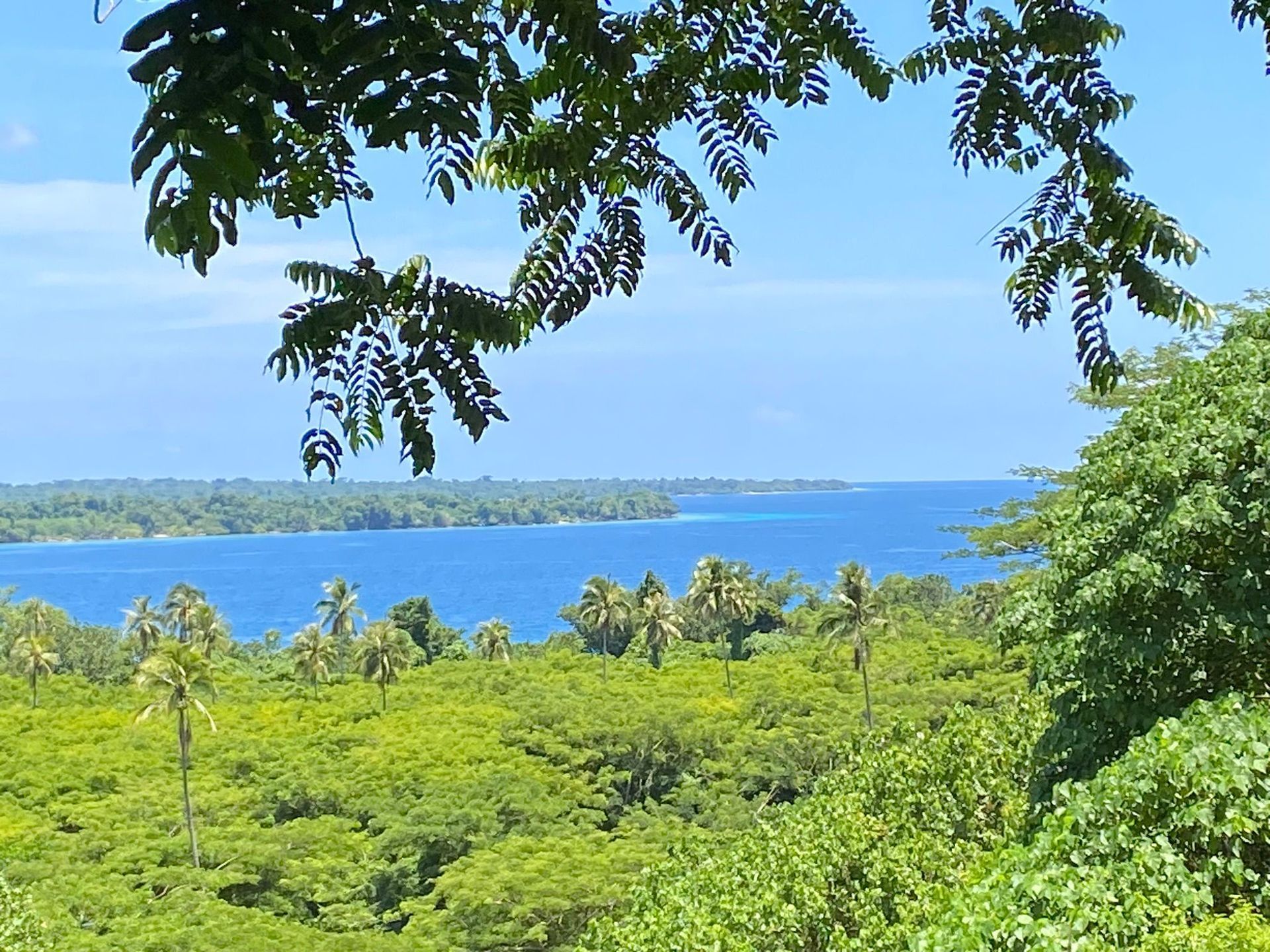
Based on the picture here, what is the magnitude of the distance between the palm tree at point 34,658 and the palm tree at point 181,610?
349 centimetres

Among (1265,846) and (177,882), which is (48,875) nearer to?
(177,882)

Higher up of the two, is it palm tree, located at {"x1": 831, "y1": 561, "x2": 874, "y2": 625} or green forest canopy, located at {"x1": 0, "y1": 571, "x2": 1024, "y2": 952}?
palm tree, located at {"x1": 831, "y1": 561, "x2": 874, "y2": 625}

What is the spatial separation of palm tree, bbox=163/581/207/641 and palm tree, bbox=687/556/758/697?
15734 mm

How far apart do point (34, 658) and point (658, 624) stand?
18.5m

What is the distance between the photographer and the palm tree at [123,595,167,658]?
34656mm

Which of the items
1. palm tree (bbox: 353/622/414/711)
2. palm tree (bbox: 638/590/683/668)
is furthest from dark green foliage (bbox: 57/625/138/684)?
palm tree (bbox: 638/590/683/668)

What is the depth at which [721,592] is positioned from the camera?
118ft

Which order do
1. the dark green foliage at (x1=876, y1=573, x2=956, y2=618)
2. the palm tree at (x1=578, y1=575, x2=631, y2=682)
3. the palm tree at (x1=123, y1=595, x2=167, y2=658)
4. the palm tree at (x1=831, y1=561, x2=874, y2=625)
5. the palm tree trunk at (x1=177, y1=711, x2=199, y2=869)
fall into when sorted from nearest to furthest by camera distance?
1. the palm tree trunk at (x1=177, y1=711, x2=199, y2=869)
2. the palm tree at (x1=831, y1=561, x2=874, y2=625)
3. the palm tree at (x1=123, y1=595, x2=167, y2=658)
4. the palm tree at (x1=578, y1=575, x2=631, y2=682)
5. the dark green foliage at (x1=876, y1=573, x2=956, y2=618)

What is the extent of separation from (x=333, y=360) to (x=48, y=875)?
23.4m

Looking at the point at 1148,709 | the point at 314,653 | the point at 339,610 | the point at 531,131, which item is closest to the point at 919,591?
the point at 339,610

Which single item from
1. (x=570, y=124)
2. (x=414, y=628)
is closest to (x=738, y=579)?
(x=414, y=628)

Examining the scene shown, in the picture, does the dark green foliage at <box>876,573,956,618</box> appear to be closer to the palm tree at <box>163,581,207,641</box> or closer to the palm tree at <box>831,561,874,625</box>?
the palm tree at <box>831,561,874,625</box>

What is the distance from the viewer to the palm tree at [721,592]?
3591 cm

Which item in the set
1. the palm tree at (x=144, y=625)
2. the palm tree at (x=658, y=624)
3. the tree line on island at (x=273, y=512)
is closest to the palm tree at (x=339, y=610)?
the tree line on island at (x=273, y=512)
